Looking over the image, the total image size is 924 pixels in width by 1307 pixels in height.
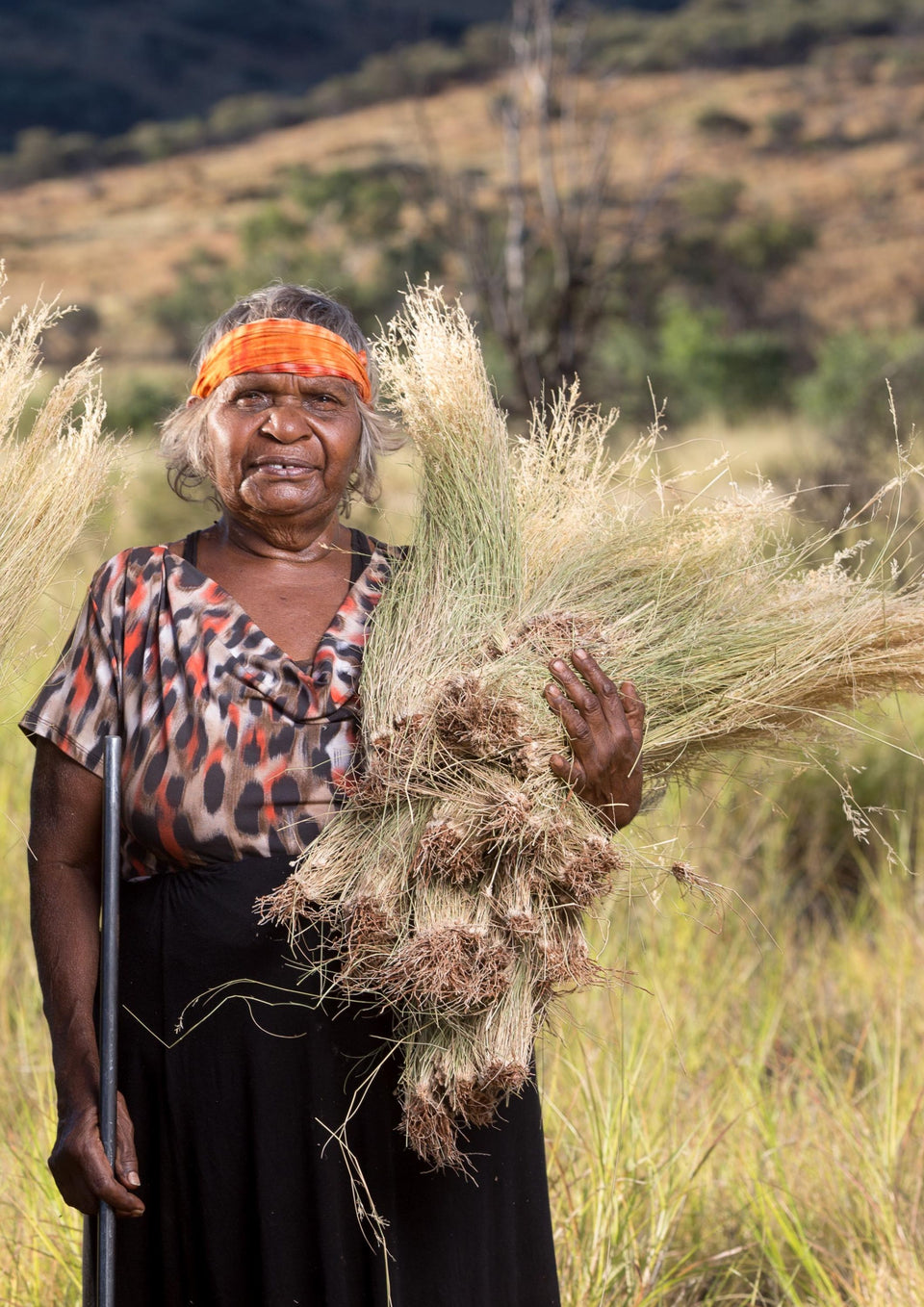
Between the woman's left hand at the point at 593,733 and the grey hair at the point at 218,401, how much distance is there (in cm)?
49

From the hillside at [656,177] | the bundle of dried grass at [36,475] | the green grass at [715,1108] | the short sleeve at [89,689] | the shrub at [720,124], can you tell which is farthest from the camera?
the shrub at [720,124]

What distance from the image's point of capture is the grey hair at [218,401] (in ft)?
6.24

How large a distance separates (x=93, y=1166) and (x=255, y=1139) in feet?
0.68

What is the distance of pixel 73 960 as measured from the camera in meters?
1.83

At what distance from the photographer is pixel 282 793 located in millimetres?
1739

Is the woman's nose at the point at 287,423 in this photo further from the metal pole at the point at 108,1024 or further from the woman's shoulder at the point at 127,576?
the metal pole at the point at 108,1024

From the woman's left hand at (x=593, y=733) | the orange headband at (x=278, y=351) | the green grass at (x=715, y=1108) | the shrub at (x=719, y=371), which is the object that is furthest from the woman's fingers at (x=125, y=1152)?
the shrub at (x=719, y=371)

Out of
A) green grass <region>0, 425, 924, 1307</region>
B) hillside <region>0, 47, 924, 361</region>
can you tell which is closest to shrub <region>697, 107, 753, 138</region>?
hillside <region>0, 47, 924, 361</region>

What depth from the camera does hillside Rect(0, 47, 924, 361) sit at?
36.5 metres

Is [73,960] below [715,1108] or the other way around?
the other way around

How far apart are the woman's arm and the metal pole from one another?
0.03 meters

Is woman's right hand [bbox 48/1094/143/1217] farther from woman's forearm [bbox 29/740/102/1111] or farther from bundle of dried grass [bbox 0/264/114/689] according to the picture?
bundle of dried grass [bbox 0/264/114/689]

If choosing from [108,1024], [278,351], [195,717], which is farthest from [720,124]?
[108,1024]

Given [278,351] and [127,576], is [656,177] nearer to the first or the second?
[278,351]
